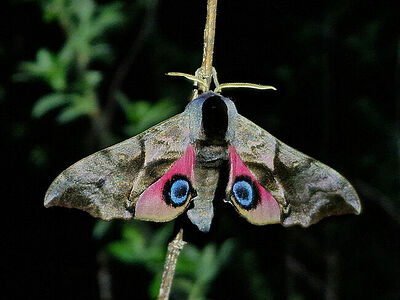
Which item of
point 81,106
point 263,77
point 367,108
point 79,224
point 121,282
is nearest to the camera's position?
point 81,106

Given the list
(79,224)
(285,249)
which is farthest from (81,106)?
(285,249)

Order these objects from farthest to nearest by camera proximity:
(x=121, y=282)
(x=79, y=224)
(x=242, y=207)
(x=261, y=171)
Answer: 1. (x=79, y=224)
2. (x=121, y=282)
3. (x=261, y=171)
4. (x=242, y=207)

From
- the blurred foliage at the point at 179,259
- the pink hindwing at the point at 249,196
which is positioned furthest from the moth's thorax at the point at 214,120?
the blurred foliage at the point at 179,259

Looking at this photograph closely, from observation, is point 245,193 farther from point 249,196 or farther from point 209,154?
point 209,154

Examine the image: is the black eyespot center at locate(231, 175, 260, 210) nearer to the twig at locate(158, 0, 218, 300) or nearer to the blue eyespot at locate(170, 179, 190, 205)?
the blue eyespot at locate(170, 179, 190, 205)

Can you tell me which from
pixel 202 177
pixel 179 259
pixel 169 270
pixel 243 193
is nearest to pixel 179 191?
pixel 202 177

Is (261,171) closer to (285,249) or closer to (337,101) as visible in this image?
(285,249)

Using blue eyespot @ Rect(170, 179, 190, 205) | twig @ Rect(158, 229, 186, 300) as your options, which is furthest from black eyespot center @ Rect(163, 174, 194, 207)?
twig @ Rect(158, 229, 186, 300)
